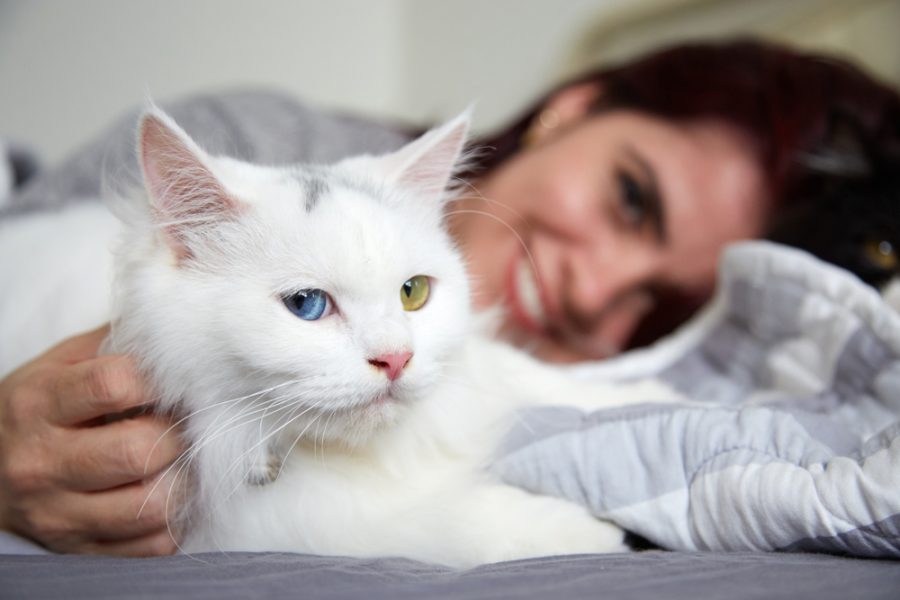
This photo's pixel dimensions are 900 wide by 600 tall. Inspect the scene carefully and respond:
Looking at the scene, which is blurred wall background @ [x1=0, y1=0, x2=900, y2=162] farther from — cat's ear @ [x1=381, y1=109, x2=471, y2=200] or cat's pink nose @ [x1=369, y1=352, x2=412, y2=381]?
cat's pink nose @ [x1=369, y1=352, x2=412, y2=381]

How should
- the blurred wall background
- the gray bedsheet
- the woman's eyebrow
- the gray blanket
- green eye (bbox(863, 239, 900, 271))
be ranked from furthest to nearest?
the blurred wall background, the woman's eyebrow, green eye (bbox(863, 239, 900, 271)), the gray blanket, the gray bedsheet

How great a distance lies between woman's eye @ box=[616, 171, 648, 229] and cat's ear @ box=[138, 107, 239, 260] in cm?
114

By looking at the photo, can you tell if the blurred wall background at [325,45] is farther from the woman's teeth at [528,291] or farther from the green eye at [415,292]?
the green eye at [415,292]

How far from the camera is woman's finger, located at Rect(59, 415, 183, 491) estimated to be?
76 centimetres

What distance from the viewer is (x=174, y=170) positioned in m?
0.73

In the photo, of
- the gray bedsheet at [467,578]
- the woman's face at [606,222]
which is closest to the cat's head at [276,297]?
the gray bedsheet at [467,578]

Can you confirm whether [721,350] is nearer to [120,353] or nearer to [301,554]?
[301,554]

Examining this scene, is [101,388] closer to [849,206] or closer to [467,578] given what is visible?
[467,578]

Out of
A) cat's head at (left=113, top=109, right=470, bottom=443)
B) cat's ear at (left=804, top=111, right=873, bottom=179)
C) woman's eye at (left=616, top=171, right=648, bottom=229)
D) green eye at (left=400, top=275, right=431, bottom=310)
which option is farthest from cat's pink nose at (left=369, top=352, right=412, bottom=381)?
cat's ear at (left=804, top=111, right=873, bottom=179)

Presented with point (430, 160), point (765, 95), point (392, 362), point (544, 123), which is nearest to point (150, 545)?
point (392, 362)

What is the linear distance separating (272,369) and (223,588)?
220 mm

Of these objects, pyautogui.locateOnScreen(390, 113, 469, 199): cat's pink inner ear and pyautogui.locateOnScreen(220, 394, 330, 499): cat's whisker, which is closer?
pyautogui.locateOnScreen(220, 394, 330, 499): cat's whisker

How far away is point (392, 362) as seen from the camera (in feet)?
2.30

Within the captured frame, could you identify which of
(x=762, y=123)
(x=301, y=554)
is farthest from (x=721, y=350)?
(x=301, y=554)
